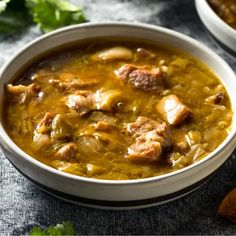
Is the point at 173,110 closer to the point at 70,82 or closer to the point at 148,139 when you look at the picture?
the point at 148,139

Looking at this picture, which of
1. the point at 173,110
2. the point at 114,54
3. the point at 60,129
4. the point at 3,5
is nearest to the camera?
the point at 60,129

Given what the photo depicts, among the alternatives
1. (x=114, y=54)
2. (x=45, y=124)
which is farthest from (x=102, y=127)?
(x=114, y=54)

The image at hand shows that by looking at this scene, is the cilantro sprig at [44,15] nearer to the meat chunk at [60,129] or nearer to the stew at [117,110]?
the stew at [117,110]

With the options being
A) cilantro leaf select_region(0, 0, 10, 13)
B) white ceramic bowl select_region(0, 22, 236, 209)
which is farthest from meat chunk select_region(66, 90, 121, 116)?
cilantro leaf select_region(0, 0, 10, 13)

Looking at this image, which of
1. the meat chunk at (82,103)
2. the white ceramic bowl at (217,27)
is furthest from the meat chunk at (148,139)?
the white ceramic bowl at (217,27)

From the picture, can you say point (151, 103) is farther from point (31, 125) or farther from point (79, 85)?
point (31, 125)

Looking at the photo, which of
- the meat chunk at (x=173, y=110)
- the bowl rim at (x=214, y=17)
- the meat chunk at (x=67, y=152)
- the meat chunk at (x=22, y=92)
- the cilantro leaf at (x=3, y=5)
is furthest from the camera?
the cilantro leaf at (x=3, y=5)
